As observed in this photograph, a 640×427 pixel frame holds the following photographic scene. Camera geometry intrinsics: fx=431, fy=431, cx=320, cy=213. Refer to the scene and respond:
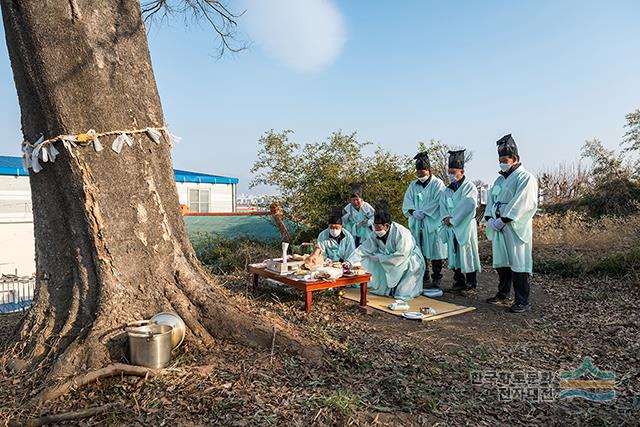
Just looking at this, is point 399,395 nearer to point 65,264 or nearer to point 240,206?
point 65,264

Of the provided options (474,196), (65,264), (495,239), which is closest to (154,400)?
(65,264)

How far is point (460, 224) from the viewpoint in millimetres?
6102

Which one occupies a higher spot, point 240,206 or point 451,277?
point 240,206

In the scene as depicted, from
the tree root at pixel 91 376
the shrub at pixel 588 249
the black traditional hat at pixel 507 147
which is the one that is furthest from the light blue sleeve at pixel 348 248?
the tree root at pixel 91 376

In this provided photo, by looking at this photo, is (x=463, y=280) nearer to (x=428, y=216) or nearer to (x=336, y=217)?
(x=428, y=216)

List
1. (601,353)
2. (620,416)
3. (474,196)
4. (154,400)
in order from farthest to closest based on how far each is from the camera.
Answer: (474,196)
(601,353)
(620,416)
(154,400)

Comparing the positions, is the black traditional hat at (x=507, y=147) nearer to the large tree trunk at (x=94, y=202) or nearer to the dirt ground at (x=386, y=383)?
the dirt ground at (x=386, y=383)

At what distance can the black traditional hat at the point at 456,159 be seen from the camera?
6.23 m

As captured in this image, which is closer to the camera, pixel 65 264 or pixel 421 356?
pixel 65 264

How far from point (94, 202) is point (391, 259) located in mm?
3879

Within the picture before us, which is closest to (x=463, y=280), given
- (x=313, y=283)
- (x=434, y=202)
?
(x=434, y=202)

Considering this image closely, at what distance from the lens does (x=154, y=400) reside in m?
2.42

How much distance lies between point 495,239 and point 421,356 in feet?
8.24

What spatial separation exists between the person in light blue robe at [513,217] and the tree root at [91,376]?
4.17 m
